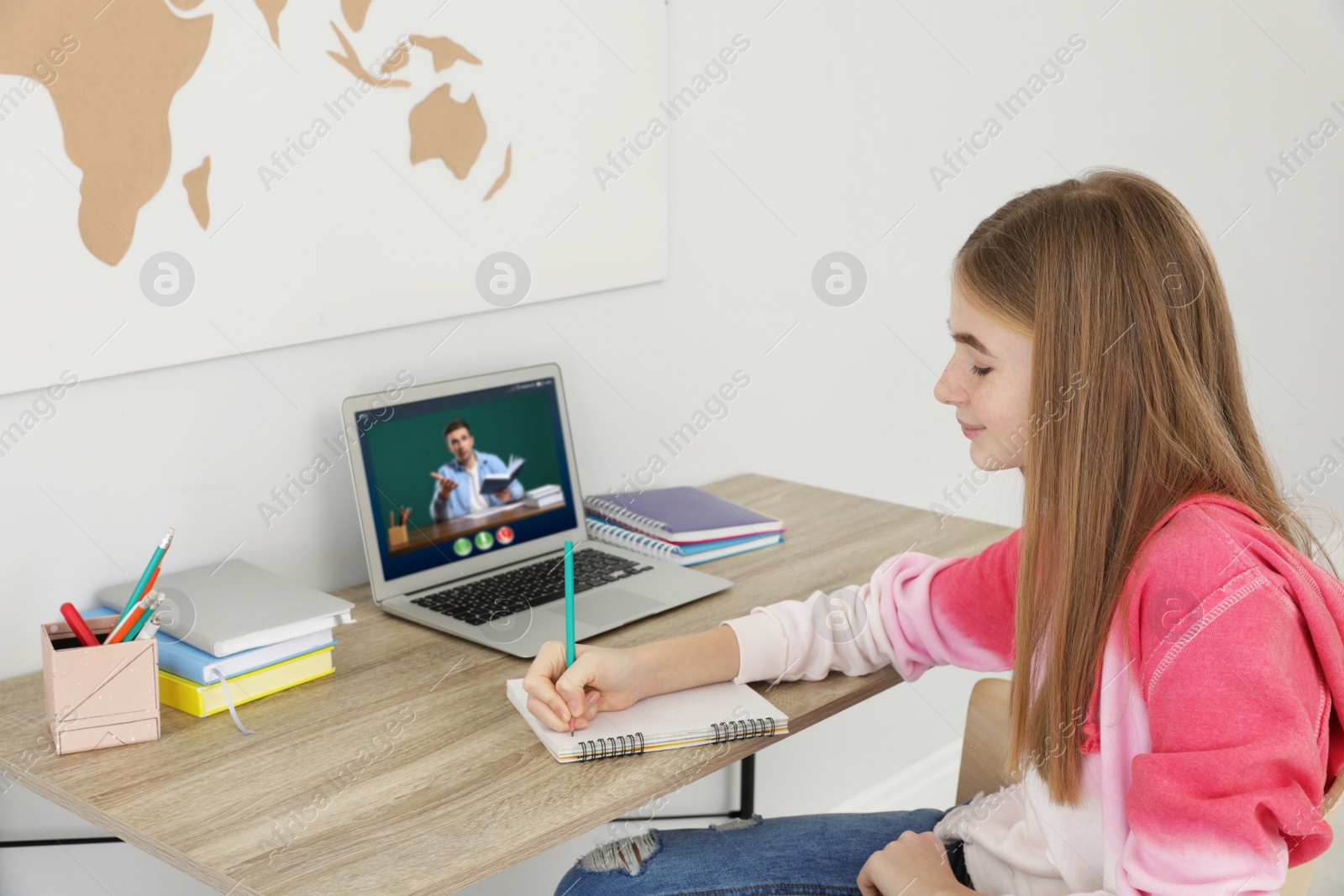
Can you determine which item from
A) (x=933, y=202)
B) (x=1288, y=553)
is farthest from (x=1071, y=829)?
(x=933, y=202)

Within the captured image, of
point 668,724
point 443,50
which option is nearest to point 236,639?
point 668,724

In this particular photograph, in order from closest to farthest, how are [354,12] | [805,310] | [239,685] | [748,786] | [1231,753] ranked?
[1231,753], [239,685], [354,12], [748,786], [805,310]

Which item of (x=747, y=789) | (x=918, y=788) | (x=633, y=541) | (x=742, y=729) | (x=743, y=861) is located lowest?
(x=918, y=788)

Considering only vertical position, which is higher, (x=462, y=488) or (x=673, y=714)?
Result: (x=462, y=488)

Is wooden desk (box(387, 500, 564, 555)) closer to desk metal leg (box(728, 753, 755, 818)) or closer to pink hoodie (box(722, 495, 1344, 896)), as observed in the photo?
desk metal leg (box(728, 753, 755, 818))

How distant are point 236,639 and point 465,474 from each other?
0.45 meters

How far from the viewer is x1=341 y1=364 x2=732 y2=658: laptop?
1432 millimetres

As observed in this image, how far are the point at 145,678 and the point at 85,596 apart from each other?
271mm

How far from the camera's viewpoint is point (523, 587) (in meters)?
1.50

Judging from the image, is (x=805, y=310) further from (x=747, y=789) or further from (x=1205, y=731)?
(x=1205, y=731)

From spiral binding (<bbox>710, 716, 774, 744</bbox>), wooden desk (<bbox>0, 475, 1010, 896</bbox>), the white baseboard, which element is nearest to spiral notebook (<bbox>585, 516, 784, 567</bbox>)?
wooden desk (<bbox>0, 475, 1010, 896</bbox>)

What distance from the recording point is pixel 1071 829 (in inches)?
40.4

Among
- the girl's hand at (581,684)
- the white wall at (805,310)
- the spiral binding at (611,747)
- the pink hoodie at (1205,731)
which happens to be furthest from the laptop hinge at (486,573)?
the pink hoodie at (1205,731)

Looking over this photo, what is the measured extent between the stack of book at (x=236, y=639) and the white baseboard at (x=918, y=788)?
4.62 feet
